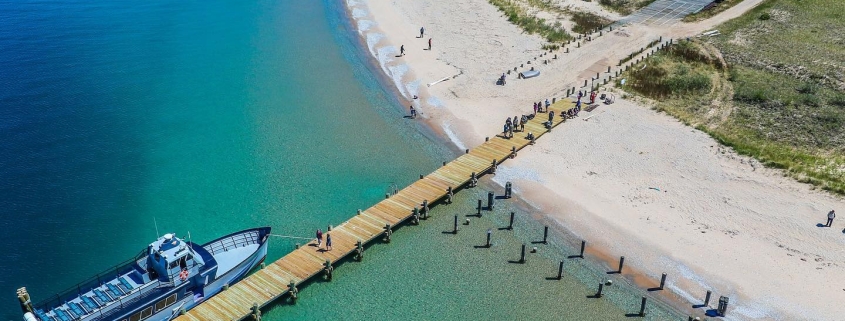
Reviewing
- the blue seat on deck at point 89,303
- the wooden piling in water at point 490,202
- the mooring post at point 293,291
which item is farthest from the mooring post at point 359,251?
the blue seat on deck at point 89,303

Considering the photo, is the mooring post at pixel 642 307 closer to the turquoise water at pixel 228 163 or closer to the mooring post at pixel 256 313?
the turquoise water at pixel 228 163

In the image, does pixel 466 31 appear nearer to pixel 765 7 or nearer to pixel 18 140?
pixel 765 7

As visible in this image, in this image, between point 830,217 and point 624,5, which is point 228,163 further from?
point 624,5

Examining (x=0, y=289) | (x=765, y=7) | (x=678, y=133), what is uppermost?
(x=765, y=7)

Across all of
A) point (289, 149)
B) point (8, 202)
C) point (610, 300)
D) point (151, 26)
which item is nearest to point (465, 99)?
point (289, 149)

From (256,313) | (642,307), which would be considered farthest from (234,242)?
(642,307)

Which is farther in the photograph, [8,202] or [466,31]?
[466,31]
